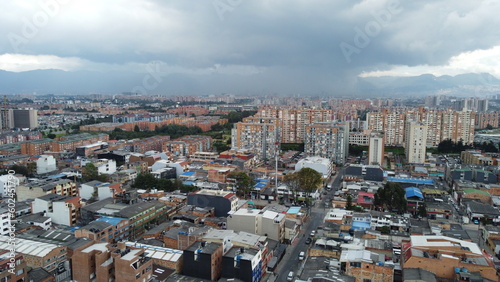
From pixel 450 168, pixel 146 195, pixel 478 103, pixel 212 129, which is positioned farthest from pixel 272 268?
pixel 478 103

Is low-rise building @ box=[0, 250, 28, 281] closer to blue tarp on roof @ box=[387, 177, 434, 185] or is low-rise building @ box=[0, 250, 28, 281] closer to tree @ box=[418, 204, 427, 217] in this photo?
tree @ box=[418, 204, 427, 217]

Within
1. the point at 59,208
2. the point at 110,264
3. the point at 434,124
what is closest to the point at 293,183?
the point at 59,208

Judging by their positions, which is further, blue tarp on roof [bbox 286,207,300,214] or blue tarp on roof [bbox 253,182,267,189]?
blue tarp on roof [bbox 253,182,267,189]

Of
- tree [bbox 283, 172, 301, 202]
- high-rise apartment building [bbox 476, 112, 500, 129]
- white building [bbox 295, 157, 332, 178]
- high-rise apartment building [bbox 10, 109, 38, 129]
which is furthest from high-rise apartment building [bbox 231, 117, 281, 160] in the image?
high-rise apartment building [bbox 476, 112, 500, 129]

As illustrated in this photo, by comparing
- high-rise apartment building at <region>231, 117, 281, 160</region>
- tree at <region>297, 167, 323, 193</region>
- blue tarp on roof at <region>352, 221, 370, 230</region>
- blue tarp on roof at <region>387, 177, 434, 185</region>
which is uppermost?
high-rise apartment building at <region>231, 117, 281, 160</region>

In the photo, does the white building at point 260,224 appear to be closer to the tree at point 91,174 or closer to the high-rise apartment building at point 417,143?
the tree at point 91,174

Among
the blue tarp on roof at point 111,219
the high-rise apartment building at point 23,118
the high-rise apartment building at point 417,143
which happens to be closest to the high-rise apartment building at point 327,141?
the high-rise apartment building at point 417,143

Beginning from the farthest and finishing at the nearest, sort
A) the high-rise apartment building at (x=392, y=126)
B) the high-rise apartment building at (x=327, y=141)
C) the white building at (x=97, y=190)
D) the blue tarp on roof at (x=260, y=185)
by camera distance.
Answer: the high-rise apartment building at (x=392, y=126), the high-rise apartment building at (x=327, y=141), the blue tarp on roof at (x=260, y=185), the white building at (x=97, y=190)
